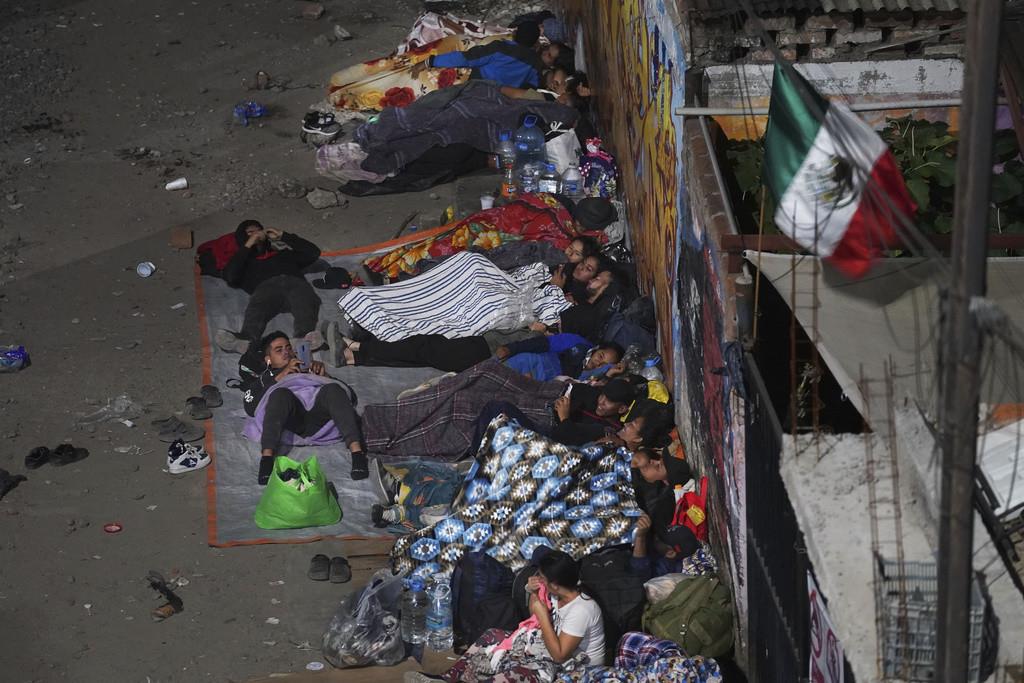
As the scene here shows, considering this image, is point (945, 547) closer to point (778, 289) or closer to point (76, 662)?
point (778, 289)

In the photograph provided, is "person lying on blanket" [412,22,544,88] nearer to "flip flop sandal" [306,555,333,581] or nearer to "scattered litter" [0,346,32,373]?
"scattered litter" [0,346,32,373]

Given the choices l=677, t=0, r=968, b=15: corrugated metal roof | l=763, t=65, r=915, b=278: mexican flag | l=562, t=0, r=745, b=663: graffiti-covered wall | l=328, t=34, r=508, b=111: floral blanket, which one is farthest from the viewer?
l=328, t=34, r=508, b=111: floral blanket

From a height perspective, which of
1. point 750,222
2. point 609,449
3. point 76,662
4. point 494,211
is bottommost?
point 76,662

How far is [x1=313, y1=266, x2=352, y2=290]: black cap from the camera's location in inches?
396

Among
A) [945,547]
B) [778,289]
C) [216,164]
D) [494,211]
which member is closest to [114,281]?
[216,164]

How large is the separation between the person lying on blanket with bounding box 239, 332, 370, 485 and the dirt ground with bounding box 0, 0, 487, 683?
0.56 meters

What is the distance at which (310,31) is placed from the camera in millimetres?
14930

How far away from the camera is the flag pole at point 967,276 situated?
2.61m

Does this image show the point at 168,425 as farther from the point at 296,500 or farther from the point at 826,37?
the point at 826,37

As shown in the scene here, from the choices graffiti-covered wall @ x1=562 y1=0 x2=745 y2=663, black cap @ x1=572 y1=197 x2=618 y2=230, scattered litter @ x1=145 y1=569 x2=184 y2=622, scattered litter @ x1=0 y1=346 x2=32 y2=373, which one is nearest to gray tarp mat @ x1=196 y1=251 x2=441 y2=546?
scattered litter @ x1=145 y1=569 x2=184 y2=622

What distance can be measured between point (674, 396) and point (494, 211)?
2.90m

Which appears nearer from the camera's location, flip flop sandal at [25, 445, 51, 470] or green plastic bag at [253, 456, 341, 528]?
green plastic bag at [253, 456, 341, 528]

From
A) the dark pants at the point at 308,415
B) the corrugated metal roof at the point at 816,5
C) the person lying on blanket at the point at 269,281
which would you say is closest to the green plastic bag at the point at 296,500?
the dark pants at the point at 308,415

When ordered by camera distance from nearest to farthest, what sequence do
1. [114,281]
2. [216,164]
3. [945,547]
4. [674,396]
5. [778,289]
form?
1. [945,547]
2. [778,289]
3. [674,396]
4. [114,281]
5. [216,164]
